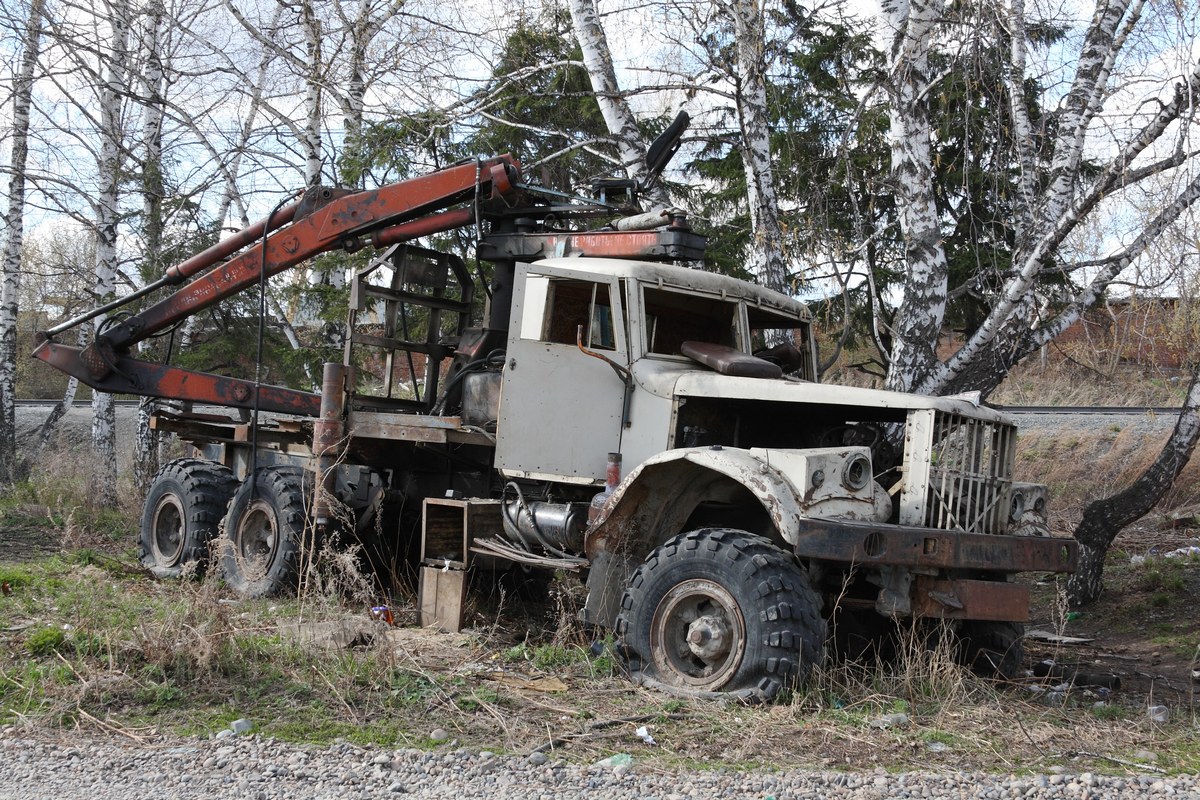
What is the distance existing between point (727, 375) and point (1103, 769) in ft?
10.1

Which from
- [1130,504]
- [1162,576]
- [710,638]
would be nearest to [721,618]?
[710,638]

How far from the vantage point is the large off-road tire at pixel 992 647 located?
21.9ft

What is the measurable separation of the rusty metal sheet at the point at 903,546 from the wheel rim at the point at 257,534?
15.9 ft

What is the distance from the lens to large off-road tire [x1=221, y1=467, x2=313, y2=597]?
8672 millimetres

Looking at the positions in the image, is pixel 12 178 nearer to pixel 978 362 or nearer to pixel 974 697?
pixel 978 362

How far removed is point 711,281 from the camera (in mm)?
7562

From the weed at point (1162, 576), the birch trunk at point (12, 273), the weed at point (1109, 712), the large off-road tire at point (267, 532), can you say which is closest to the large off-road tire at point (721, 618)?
the weed at point (1109, 712)

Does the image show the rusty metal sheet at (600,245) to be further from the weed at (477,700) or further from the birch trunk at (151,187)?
the birch trunk at (151,187)

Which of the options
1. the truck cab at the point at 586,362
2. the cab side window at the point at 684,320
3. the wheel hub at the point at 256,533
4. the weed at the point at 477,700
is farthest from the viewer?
the wheel hub at the point at 256,533

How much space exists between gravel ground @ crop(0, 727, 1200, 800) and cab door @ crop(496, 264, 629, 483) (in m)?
2.82

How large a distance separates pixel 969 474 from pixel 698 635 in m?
1.79

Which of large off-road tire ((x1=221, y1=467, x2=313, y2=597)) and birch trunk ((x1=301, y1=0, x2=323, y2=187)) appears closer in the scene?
large off-road tire ((x1=221, y1=467, x2=313, y2=597))

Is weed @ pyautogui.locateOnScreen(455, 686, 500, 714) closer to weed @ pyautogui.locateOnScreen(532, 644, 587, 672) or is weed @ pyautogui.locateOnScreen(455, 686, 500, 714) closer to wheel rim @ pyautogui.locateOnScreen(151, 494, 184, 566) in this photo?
weed @ pyautogui.locateOnScreen(532, 644, 587, 672)

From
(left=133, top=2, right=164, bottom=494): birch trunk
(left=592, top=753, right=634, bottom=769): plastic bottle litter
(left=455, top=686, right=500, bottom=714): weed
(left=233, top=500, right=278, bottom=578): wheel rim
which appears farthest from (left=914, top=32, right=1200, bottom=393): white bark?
(left=133, top=2, right=164, bottom=494): birch trunk
